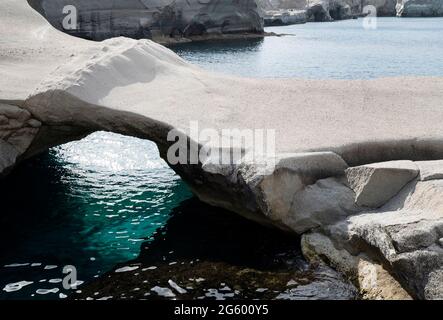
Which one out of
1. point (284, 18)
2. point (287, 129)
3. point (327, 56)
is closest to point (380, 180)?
point (287, 129)

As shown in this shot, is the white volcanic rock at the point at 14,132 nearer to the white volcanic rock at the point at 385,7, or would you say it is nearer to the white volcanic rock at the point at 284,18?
the white volcanic rock at the point at 284,18

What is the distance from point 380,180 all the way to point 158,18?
47556mm

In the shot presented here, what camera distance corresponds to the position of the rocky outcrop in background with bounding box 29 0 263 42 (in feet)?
162

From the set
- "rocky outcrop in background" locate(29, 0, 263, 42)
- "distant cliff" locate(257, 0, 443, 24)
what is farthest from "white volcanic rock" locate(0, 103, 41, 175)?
"distant cliff" locate(257, 0, 443, 24)

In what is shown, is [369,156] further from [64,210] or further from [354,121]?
[64,210]

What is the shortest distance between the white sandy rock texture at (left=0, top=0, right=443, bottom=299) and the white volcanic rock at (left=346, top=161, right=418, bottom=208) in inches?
0.9

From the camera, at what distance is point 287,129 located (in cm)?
1120

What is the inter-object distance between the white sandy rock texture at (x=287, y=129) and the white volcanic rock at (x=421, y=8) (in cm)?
9883

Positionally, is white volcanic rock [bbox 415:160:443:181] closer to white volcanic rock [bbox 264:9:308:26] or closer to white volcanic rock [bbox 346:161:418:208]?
white volcanic rock [bbox 346:161:418:208]

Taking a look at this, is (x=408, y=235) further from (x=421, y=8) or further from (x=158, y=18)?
(x=421, y=8)

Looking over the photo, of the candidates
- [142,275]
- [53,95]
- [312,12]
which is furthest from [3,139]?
[312,12]

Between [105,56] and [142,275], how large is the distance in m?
5.84

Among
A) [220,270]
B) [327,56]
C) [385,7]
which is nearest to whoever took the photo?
[220,270]

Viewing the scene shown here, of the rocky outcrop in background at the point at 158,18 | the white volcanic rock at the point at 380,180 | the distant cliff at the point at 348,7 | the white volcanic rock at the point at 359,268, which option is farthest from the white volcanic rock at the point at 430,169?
the distant cliff at the point at 348,7
